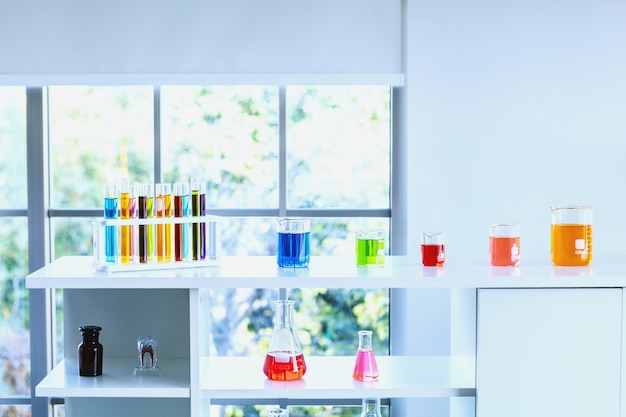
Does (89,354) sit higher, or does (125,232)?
(125,232)

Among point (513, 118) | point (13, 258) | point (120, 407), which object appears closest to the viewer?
point (120, 407)


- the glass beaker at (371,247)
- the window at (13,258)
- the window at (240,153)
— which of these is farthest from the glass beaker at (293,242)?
the window at (13,258)

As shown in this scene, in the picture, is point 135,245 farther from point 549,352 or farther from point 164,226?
point 549,352

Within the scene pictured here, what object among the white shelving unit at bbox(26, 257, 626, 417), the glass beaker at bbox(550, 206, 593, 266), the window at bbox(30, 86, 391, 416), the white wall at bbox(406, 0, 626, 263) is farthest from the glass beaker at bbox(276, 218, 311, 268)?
the window at bbox(30, 86, 391, 416)

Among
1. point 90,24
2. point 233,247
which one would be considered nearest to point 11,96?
point 90,24

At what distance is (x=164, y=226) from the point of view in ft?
7.32

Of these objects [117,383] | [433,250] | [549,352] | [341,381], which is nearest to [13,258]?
[117,383]

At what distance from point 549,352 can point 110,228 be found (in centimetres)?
124

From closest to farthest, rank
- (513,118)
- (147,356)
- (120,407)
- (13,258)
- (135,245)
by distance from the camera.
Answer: (135,245) → (147,356) → (120,407) → (513,118) → (13,258)

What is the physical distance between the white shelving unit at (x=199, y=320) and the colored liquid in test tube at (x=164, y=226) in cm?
5

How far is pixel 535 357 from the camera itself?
2.16 meters

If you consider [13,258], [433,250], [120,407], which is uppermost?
[433,250]

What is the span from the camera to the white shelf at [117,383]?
218 centimetres

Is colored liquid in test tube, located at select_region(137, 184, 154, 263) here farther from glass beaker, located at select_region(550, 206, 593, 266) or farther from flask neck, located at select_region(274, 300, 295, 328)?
glass beaker, located at select_region(550, 206, 593, 266)
